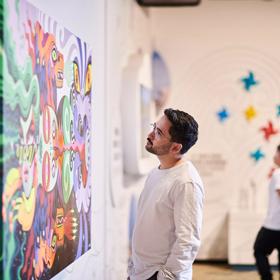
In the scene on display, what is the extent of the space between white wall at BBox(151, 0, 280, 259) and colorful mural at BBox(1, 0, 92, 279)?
11.6 feet

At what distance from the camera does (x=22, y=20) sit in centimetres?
236

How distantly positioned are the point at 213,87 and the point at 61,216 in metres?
4.20

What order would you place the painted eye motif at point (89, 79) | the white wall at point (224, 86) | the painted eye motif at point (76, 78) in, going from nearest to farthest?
the painted eye motif at point (76, 78) → the painted eye motif at point (89, 79) → the white wall at point (224, 86)

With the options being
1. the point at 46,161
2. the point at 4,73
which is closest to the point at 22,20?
the point at 4,73

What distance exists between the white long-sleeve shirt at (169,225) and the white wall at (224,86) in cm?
386

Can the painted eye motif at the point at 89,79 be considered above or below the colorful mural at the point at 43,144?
above

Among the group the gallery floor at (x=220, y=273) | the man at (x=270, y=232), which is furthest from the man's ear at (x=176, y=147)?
the gallery floor at (x=220, y=273)

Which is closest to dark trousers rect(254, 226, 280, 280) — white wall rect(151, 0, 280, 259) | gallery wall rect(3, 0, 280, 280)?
gallery wall rect(3, 0, 280, 280)

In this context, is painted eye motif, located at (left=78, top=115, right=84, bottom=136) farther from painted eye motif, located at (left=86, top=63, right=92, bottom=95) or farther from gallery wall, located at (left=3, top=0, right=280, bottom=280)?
gallery wall, located at (left=3, top=0, right=280, bottom=280)

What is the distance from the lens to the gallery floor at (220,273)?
20.2ft

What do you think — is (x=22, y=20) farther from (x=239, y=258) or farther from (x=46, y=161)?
(x=239, y=258)

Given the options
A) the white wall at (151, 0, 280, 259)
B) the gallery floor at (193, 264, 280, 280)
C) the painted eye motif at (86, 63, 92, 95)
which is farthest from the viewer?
the white wall at (151, 0, 280, 259)

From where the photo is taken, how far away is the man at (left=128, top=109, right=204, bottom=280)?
2.76 m

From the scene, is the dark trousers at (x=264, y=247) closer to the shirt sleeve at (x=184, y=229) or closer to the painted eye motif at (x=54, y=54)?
the shirt sleeve at (x=184, y=229)
